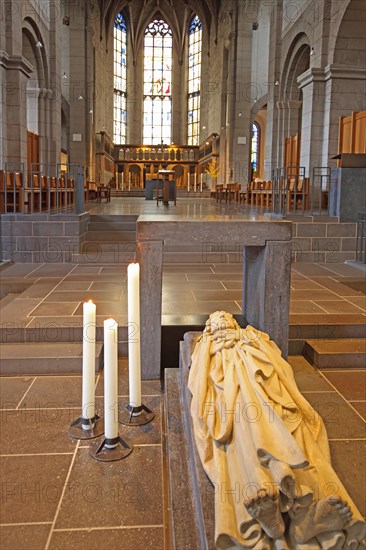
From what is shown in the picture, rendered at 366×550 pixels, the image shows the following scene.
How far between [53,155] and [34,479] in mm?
12816

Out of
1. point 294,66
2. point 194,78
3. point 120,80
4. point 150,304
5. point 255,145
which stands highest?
point 194,78

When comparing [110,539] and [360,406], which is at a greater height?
[360,406]

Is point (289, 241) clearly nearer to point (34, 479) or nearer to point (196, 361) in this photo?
point (196, 361)

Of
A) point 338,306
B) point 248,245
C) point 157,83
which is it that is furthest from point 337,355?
point 157,83

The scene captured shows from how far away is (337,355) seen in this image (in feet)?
12.3

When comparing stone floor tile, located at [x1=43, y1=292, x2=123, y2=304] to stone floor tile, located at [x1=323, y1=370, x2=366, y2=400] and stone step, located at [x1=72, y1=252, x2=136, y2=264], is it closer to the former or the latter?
stone step, located at [x1=72, y1=252, x2=136, y2=264]

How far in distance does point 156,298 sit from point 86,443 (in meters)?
0.99

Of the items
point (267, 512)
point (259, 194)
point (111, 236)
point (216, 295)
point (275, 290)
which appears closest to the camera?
point (267, 512)

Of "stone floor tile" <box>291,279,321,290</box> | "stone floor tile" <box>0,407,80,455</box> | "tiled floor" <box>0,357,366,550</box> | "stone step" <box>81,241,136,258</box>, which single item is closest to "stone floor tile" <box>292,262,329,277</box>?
"stone floor tile" <box>291,279,321,290</box>

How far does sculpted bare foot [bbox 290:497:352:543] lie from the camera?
169 centimetres

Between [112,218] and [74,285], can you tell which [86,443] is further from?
[112,218]

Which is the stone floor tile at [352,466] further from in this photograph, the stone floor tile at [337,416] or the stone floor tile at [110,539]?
the stone floor tile at [110,539]

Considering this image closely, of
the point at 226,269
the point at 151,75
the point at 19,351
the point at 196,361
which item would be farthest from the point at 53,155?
the point at 151,75

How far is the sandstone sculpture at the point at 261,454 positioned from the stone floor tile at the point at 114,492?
37cm
